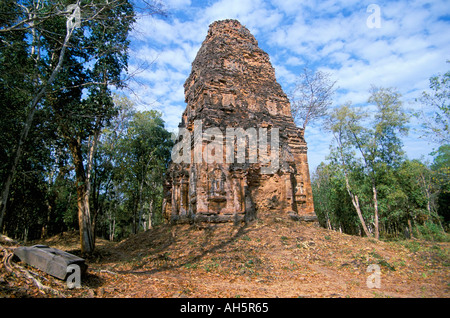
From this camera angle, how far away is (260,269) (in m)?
7.71

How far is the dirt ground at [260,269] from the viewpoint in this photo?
5305 millimetres

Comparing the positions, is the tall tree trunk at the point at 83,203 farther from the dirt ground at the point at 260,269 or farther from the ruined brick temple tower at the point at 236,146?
the ruined brick temple tower at the point at 236,146

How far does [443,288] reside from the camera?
5.95 meters

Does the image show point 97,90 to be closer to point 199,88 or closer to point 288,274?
point 199,88
